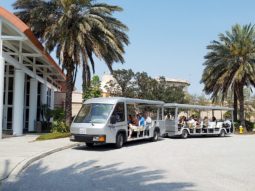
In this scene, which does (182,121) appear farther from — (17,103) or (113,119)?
(17,103)

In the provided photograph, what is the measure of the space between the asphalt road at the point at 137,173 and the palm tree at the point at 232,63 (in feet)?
68.1

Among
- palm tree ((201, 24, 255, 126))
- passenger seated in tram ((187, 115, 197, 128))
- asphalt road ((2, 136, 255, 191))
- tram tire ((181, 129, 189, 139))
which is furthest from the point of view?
palm tree ((201, 24, 255, 126))

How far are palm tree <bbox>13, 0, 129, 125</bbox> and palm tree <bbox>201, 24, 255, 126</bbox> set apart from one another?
1247 cm

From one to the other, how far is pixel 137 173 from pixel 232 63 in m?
26.8

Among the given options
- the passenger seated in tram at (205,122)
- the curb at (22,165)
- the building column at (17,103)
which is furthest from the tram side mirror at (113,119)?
the passenger seated in tram at (205,122)

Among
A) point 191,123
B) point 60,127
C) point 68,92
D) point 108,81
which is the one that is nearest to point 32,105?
Answer: point 68,92

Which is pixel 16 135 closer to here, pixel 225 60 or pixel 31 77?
pixel 31 77

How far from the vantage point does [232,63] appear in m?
35.6

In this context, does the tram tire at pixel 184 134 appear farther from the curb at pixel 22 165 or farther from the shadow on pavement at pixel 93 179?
the shadow on pavement at pixel 93 179

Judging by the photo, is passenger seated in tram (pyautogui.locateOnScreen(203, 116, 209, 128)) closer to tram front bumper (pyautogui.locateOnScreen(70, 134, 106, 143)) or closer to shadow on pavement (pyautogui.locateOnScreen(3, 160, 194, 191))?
tram front bumper (pyautogui.locateOnScreen(70, 134, 106, 143))

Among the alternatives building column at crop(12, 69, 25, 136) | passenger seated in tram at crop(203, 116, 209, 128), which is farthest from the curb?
passenger seated in tram at crop(203, 116, 209, 128)

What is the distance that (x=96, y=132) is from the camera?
1717cm

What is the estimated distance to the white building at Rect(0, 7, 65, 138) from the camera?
21617 mm

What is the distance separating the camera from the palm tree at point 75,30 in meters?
24.2
